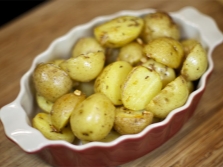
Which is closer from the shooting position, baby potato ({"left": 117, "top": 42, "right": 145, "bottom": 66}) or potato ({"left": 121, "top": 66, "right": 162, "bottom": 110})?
potato ({"left": 121, "top": 66, "right": 162, "bottom": 110})

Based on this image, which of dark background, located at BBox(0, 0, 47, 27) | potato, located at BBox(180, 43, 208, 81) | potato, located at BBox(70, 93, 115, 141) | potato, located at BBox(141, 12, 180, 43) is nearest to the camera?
potato, located at BBox(70, 93, 115, 141)

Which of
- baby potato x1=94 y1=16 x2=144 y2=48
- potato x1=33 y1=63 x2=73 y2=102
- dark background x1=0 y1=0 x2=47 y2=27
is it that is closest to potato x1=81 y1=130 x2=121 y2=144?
potato x1=33 y1=63 x2=73 y2=102

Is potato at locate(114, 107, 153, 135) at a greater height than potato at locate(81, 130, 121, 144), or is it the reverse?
potato at locate(114, 107, 153, 135)

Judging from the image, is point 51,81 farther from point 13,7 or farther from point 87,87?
A: point 13,7

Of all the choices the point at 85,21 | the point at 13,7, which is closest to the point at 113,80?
the point at 85,21

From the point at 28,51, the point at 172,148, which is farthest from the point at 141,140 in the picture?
the point at 28,51

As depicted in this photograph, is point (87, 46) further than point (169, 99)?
Yes

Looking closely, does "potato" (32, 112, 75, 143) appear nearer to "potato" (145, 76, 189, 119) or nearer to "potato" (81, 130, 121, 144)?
"potato" (81, 130, 121, 144)

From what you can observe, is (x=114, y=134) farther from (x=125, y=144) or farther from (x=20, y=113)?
(x=20, y=113)
